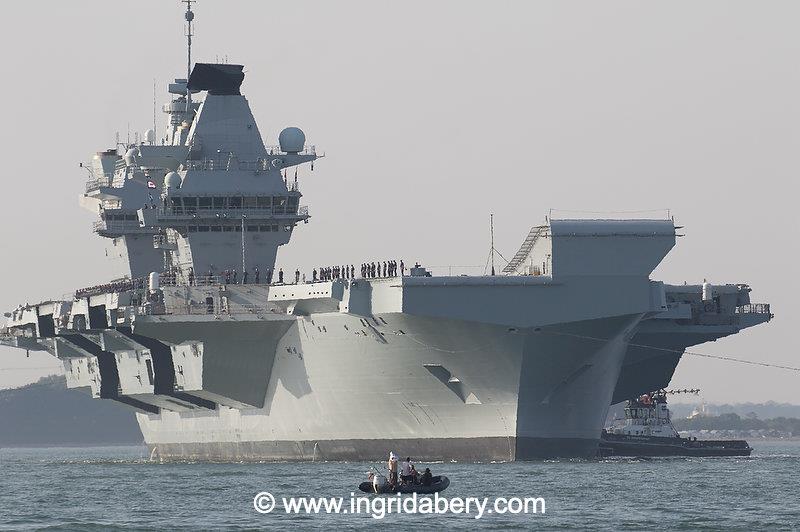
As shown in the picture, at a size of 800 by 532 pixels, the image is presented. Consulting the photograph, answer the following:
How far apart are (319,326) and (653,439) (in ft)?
70.7

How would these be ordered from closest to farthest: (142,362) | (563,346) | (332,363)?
(563,346) < (332,363) < (142,362)

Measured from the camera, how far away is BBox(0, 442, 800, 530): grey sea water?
39.0 meters

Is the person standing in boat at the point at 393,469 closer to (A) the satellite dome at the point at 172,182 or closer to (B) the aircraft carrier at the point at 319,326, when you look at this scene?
(B) the aircraft carrier at the point at 319,326

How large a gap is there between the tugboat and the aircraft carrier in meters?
7.41

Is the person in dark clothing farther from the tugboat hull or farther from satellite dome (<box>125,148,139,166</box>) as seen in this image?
satellite dome (<box>125,148,139,166</box>)

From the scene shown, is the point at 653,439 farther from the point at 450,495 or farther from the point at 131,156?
the point at 450,495

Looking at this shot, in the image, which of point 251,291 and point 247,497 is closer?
A: point 247,497

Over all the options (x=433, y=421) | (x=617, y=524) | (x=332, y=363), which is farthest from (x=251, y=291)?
(x=617, y=524)

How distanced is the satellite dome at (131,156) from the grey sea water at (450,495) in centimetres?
1349

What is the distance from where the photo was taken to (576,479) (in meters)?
50.3

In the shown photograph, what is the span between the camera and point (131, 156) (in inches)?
2852

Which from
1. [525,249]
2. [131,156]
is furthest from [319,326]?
[131,156]

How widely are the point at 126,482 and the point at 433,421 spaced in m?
9.34

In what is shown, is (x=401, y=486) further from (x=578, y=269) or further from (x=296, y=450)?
(x=296, y=450)
